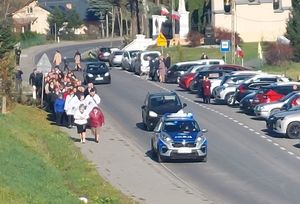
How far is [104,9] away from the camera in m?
128

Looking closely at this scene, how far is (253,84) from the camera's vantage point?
159 ft

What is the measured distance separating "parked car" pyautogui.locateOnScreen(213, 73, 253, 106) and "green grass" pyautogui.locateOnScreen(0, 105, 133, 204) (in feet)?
44.9

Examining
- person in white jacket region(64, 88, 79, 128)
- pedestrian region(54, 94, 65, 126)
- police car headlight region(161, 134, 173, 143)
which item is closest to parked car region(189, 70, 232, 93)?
pedestrian region(54, 94, 65, 126)

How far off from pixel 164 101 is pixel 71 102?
4.46 metres

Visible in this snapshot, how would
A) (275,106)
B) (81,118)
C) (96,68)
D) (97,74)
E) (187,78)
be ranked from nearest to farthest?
(81,118) → (275,106) → (187,78) → (97,74) → (96,68)

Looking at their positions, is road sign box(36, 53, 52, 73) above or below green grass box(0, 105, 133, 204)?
above

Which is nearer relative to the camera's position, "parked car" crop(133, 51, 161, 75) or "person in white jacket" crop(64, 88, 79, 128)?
"person in white jacket" crop(64, 88, 79, 128)

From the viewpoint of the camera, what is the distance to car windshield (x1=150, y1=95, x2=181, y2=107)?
39.5 m

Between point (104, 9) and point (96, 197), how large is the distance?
351ft

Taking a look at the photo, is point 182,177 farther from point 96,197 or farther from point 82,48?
point 82,48

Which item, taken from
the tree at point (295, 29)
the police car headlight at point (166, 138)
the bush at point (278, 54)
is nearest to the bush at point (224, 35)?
the tree at point (295, 29)

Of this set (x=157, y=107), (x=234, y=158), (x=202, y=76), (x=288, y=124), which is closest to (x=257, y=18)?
(x=202, y=76)

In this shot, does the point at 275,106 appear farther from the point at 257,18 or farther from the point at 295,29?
the point at 257,18

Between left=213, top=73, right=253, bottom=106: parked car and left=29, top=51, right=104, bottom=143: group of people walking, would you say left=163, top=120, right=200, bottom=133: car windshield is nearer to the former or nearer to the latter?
left=29, top=51, right=104, bottom=143: group of people walking
